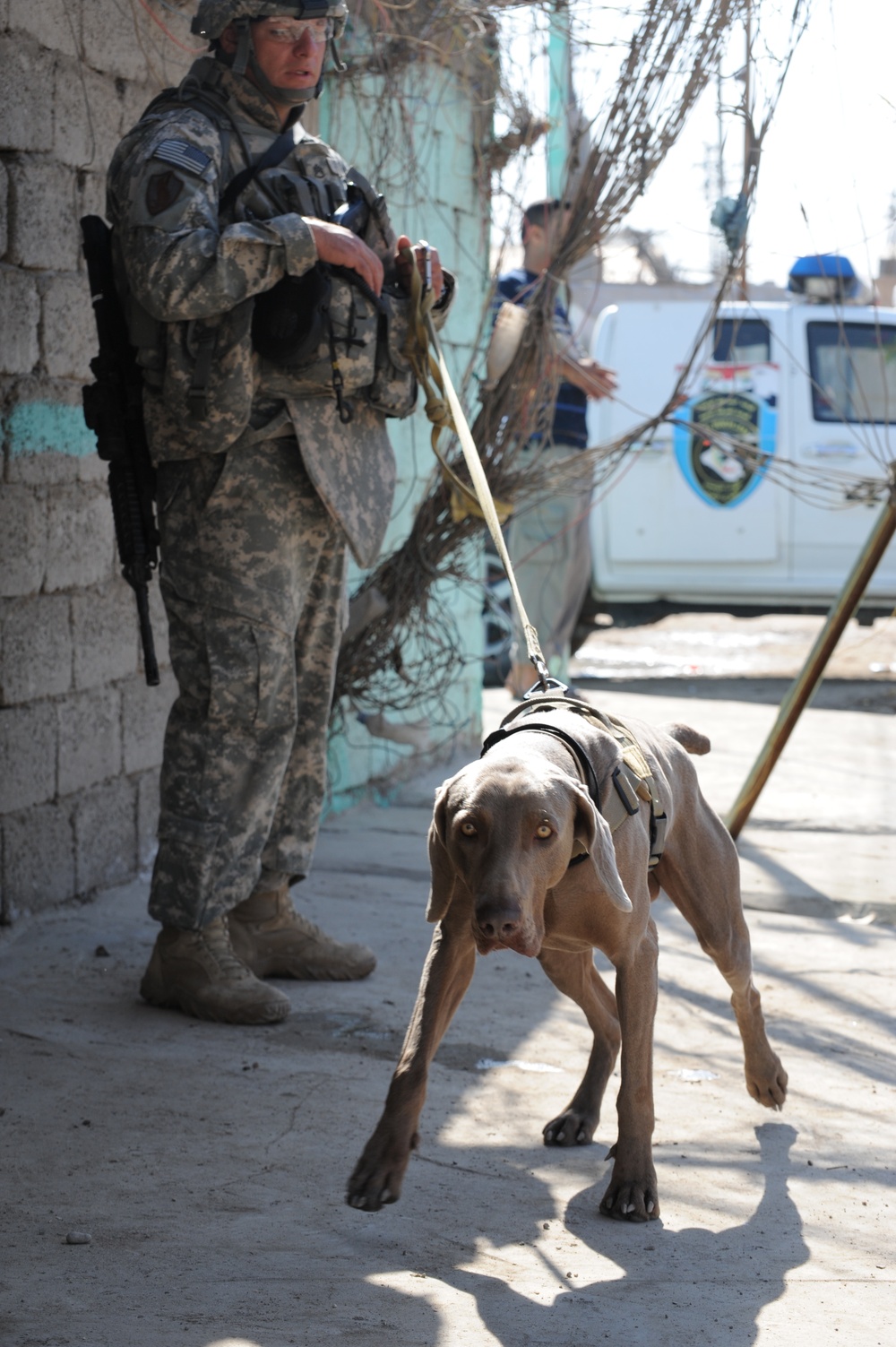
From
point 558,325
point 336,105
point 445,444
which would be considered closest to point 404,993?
point 445,444

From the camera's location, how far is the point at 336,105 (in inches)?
205

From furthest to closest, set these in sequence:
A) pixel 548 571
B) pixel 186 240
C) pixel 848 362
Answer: pixel 848 362 < pixel 548 571 < pixel 186 240

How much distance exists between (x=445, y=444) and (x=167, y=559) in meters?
2.16

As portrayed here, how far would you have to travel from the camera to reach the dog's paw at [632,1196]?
249 cm

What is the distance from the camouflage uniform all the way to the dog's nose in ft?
4.80

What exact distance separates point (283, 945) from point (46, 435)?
1.53 m

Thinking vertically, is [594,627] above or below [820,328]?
below

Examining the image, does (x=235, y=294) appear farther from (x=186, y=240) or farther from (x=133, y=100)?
(x=133, y=100)

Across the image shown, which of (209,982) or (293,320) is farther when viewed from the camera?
(209,982)

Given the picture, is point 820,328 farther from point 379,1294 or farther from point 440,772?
point 379,1294

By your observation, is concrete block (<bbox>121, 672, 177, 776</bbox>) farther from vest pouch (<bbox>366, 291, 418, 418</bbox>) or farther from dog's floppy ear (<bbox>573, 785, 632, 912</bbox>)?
dog's floppy ear (<bbox>573, 785, 632, 912</bbox>)

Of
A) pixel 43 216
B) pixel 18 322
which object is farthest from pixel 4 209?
pixel 18 322

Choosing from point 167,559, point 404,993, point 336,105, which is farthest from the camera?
point 336,105

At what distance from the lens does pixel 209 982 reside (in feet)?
11.3
